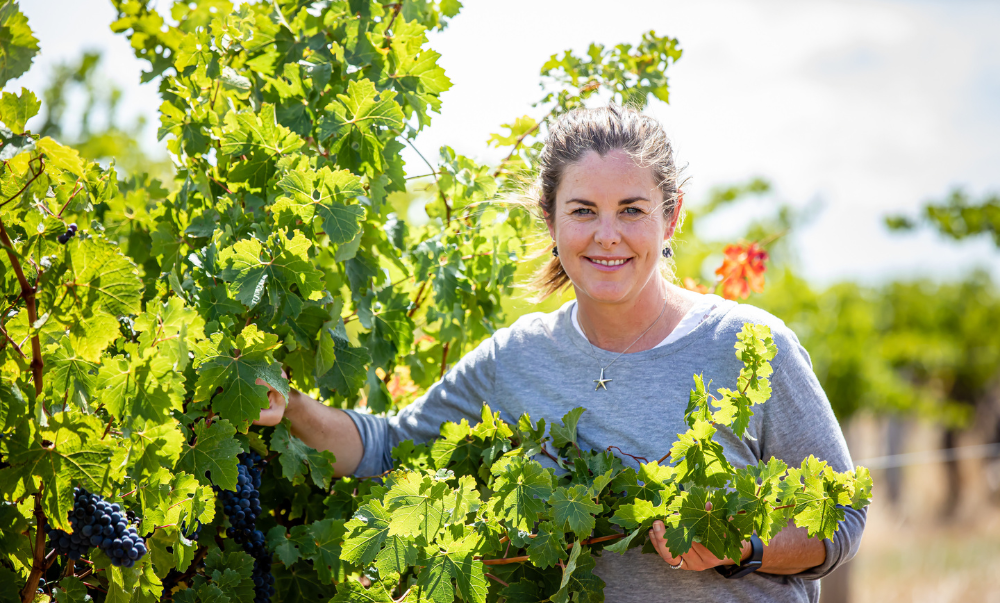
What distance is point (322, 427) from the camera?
6.31 feet

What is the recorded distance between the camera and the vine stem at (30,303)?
1226 mm

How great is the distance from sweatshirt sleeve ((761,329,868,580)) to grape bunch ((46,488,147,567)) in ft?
4.40

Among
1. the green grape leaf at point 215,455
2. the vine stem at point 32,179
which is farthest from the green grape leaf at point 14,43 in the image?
the green grape leaf at point 215,455

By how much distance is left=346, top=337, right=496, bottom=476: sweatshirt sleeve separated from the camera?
6.86ft

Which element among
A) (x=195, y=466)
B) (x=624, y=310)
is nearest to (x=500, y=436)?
(x=624, y=310)

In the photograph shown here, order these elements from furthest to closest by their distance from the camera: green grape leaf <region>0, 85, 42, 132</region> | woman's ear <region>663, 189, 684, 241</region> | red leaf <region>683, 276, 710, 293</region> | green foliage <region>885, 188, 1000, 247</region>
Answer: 1. green foliage <region>885, 188, 1000, 247</region>
2. red leaf <region>683, 276, 710, 293</region>
3. woman's ear <region>663, 189, 684, 241</region>
4. green grape leaf <region>0, 85, 42, 132</region>

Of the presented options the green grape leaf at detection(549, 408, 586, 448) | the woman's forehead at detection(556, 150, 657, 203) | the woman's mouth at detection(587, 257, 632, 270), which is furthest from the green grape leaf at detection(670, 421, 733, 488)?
the woman's forehead at detection(556, 150, 657, 203)

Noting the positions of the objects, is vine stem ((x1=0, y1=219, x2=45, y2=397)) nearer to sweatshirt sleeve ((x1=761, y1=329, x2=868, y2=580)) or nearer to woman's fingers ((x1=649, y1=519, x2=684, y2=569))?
woman's fingers ((x1=649, y1=519, x2=684, y2=569))

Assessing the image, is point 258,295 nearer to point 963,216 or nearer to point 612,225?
point 612,225

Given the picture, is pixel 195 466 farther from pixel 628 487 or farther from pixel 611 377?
pixel 611 377

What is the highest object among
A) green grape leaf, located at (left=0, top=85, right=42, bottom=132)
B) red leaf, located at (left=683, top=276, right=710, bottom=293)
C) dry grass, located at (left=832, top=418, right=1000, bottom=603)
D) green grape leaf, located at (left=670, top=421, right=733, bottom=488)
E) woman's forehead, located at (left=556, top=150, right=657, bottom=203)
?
green grape leaf, located at (left=0, top=85, right=42, bottom=132)

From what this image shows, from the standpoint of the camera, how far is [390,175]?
1.91 m

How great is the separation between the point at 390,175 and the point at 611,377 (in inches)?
29.6

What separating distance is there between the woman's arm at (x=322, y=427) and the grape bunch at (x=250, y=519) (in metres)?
0.12
